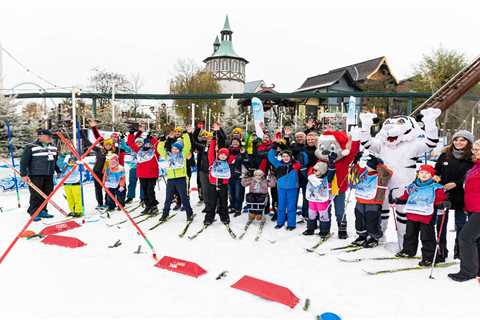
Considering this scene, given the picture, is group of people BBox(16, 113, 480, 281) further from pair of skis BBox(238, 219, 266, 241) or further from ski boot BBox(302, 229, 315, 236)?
pair of skis BBox(238, 219, 266, 241)

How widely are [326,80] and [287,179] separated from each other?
97.6ft

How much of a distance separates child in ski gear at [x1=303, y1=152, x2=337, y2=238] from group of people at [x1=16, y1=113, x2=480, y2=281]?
2 cm

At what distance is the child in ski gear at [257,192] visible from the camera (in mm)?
5305

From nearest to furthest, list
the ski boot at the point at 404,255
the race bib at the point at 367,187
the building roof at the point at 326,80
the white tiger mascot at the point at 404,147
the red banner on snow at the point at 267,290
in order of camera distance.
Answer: the red banner on snow at the point at 267,290 < the ski boot at the point at 404,255 < the white tiger mascot at the point at 404,147 < the race bib at the point at 367,187 < the building roof at the point at 326,80

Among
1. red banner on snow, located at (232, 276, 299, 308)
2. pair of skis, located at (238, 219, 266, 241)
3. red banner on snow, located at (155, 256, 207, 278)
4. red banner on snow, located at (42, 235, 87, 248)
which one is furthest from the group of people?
red banner on snow, located at (232, 276, 299, 308)

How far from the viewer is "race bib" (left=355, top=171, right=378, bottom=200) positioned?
4109mm

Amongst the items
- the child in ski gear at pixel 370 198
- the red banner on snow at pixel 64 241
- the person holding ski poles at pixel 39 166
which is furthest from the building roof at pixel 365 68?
the red banner on snow at pixel 64 241

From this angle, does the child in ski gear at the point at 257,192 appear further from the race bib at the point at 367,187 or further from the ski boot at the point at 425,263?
the ski boot at the point at 425,263

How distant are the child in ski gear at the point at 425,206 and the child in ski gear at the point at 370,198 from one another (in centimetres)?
45

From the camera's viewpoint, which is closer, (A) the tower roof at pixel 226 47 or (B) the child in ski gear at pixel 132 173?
(B) the child in ski gear at pixel 132 173

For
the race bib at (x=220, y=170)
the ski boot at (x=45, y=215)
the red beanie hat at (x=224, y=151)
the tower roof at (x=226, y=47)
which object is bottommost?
the ski boot at (x=45, y=215)

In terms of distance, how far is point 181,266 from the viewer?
3.44 meters

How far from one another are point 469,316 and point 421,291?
45 centimetres

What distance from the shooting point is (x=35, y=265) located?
11.8ft
